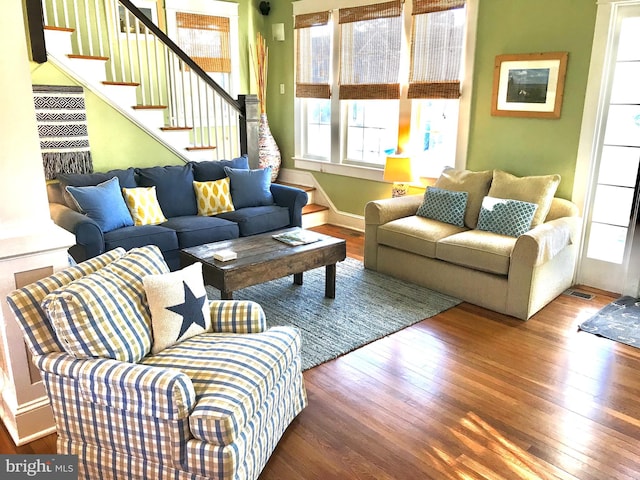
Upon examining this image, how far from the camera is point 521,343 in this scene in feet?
10.9

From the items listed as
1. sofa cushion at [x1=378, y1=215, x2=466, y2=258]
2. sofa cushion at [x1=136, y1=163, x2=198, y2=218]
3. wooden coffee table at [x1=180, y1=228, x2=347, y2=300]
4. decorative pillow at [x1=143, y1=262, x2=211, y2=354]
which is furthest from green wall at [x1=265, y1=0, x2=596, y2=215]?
decorative pillow at [x1=143, y1=262, x2=211, y2=354]

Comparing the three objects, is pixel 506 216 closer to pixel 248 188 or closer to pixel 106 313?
pixel 248 188

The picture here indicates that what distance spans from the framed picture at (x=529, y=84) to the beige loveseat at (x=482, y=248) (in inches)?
21.9

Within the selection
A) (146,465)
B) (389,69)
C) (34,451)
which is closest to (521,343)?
(146,465)

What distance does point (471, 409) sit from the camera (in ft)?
8.66

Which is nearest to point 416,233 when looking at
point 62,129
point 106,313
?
point 106,313

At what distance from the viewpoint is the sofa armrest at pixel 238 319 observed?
244cm

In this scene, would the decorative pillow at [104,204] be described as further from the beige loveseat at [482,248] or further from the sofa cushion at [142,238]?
the beige loveseat at [482,248]

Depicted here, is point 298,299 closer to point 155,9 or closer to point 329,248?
point 329,248

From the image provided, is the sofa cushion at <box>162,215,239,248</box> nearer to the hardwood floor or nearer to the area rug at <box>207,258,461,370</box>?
the area rug at <box>207,258,461,370</box>

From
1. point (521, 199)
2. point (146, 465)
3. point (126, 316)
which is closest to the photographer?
point (146, 465)

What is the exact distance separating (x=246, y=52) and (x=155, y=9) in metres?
1.25

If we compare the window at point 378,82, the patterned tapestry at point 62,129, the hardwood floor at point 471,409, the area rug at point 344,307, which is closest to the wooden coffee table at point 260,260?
the area rug at point 344,307

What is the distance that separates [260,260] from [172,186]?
1.65 m
